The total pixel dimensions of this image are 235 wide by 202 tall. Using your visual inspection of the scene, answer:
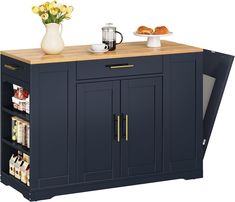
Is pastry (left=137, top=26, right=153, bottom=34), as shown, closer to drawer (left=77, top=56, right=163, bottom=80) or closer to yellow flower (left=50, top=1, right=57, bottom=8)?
drawer (left=77, top=56, right=163, bottom=80)

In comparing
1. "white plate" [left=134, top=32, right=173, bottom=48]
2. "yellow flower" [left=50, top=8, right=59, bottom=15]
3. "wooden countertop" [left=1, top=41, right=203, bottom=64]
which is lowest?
"wooden countertop" [left=1, top=41, right=203, bottom=64]

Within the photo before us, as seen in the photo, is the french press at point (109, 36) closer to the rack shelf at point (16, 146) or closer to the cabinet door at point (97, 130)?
the cabinet door at point (97, 130)

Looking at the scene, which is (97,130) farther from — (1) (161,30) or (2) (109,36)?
(1) (161,30)

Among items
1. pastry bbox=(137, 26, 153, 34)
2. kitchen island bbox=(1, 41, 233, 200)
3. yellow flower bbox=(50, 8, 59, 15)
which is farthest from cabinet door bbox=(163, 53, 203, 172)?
yellow flower bbox=(50, 8, 59, 15)

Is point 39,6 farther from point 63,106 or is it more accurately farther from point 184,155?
point 184,155

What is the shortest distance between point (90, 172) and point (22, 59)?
1.15m

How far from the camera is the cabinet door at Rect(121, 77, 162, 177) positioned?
8.38 m

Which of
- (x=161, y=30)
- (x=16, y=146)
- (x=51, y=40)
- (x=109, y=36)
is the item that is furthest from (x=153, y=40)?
(x=16, y=146)

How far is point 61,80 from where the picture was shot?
8047mm

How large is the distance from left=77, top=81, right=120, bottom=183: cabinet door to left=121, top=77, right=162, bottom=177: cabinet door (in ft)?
0.32

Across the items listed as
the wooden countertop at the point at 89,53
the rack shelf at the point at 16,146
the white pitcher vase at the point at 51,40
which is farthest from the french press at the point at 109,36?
the rack shelf at the point at 16,146

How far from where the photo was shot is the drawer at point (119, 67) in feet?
26.7

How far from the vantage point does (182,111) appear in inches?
340

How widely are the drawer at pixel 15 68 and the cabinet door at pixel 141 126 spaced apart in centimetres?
87
